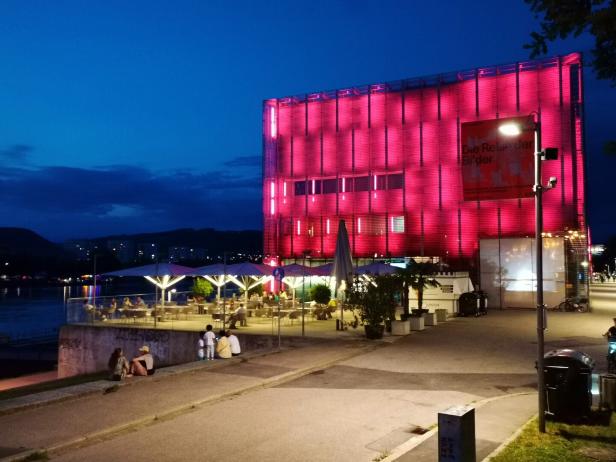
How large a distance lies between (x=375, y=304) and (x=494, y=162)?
2035 centimetres

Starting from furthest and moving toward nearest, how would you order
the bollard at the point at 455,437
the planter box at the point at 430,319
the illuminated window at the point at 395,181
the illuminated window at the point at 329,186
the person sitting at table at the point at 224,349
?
the illuminated window at the point at 329,186 → the illuminated window at the point at 395,181 → the planter box at the point at 430,319 → the person sitting at table at the point at 224,349 → the bollard at the point at 455,437

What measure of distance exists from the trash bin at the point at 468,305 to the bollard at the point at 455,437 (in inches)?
919

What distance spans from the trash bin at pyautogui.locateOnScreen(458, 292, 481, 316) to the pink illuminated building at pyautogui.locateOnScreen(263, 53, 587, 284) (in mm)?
9840

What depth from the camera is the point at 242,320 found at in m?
24.6

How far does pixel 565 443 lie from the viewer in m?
8.02

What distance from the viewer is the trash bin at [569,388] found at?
903 cm

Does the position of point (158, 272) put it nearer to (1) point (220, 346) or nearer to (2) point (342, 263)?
(2) point (342, 263)

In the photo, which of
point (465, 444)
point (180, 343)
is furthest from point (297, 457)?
point (180, 343)

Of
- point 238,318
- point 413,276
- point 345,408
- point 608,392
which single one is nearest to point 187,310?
point 238,318

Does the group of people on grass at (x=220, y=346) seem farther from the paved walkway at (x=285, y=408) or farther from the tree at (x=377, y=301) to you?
the tree at (x=377, y=301)

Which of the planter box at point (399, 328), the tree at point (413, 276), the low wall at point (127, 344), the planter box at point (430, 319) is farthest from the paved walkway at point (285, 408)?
the planter box at point (430, 319)

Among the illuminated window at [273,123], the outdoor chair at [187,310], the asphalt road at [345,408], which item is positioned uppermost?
the illuminated window at [273,123]

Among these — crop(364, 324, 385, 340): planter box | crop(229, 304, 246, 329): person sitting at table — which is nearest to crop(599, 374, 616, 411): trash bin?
crop(364, 324, 385, 340): planter box

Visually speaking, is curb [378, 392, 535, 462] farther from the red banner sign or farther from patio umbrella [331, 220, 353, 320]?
the red banner sign
